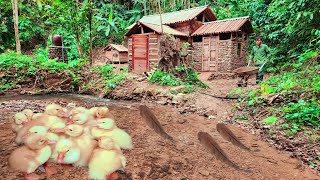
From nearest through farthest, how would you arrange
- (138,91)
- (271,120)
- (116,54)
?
(271,120), (138,91), (116,54)

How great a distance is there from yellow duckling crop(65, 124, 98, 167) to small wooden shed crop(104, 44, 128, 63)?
64.9ft

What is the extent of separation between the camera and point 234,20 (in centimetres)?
1712

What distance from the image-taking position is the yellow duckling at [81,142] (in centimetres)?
224

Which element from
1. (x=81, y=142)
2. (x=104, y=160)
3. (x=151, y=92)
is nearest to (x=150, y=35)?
(x=151, y=92)

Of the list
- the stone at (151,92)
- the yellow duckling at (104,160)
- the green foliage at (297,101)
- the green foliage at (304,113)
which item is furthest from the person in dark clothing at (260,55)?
the yellow duckling at (104,160)

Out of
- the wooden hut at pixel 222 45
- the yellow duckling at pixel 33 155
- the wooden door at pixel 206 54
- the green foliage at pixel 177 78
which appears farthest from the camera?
the wooden door at pixel 206 54

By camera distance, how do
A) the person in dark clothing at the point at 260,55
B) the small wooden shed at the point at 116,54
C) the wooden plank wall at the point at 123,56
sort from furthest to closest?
the wooden plank wall at the point at 123,56
the small wooden shed at the point at 116,54
the person in dark clothing at the point at 260,55

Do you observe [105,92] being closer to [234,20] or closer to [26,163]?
[26,163]

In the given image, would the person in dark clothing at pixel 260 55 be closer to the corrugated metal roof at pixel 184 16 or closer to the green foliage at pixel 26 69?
the green foliage at pixel 26 69

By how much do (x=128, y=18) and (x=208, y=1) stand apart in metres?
9.49

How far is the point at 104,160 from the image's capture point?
Result: 7.16 feet

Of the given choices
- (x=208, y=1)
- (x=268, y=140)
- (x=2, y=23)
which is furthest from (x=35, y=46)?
(x=268, y=140)

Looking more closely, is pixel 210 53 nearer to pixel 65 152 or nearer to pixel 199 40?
pixel 199 40

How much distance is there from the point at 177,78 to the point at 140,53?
7.02m
